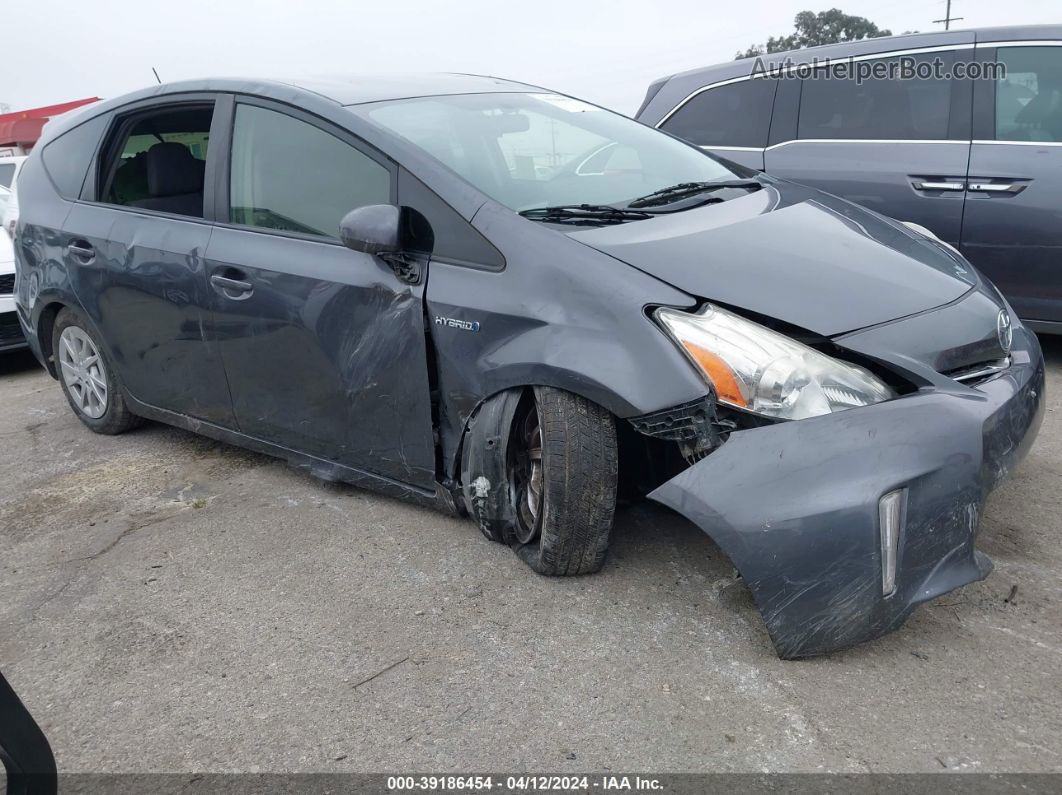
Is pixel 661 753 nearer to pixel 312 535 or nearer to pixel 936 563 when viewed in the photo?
pixel 936 563

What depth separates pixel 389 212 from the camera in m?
2.96

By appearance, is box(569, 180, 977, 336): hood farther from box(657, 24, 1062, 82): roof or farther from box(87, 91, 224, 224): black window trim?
box(657, 24, 1062, 82): roof

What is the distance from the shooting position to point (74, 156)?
14.3 ft

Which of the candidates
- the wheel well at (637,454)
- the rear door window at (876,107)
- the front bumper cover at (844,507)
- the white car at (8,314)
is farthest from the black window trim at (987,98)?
the white car at (8,314)

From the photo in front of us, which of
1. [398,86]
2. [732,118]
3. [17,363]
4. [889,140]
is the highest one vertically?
[398,86]

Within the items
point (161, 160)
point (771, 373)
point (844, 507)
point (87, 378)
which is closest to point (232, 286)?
point (161, 160)

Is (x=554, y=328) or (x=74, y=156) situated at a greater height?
(x=74, y=156)

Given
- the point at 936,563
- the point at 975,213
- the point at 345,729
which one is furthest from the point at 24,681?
the point at 975,213

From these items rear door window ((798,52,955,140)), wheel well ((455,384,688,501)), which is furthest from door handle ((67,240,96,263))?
rear door window ((798,52,955,140))

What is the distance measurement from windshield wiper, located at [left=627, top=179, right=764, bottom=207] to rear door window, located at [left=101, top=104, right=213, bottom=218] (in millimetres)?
1676

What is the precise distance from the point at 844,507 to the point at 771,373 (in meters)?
0.38

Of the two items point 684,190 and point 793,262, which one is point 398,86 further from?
point 793,262

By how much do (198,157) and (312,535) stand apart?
1579 mm

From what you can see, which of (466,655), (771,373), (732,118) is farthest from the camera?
(732,118)
